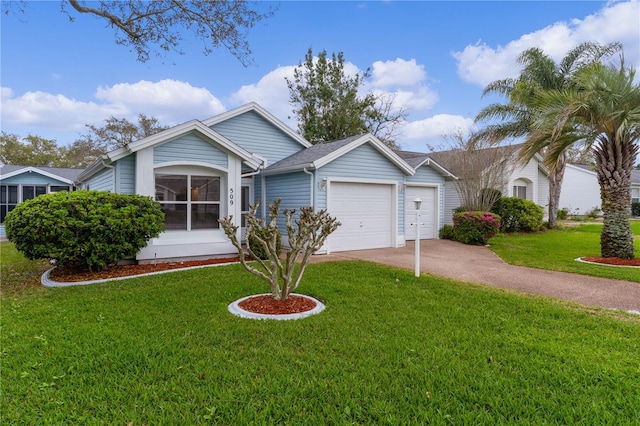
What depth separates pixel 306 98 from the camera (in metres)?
24.9

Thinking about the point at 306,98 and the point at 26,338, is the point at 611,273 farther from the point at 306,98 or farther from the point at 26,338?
the point at 306,98

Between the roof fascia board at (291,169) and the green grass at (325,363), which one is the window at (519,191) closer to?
the roof fascia board at (291,169)

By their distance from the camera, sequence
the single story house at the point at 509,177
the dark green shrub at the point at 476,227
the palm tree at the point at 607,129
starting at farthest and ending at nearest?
the single story house at the point at 509,177
the dark green shrub at the point at 476,227
the palm tree at the point at 607,129

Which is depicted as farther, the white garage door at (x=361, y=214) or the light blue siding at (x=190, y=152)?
the white garage door at (x=361, y=214)

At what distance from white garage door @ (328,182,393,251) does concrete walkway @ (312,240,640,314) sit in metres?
0.52

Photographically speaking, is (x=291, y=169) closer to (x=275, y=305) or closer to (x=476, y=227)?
(x=275, y=305)

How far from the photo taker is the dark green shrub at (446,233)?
15.1 metres

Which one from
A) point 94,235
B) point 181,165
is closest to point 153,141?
point 181,165

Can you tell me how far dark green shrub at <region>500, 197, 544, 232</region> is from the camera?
17.4 m

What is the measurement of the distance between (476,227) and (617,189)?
187 inches

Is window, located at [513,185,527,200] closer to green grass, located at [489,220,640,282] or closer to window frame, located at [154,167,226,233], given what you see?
green grass, located at [489,220,640,282]

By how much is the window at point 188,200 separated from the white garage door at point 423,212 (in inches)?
311

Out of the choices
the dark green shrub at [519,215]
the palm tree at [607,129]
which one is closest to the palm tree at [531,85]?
the dark green shrub at [519,215]

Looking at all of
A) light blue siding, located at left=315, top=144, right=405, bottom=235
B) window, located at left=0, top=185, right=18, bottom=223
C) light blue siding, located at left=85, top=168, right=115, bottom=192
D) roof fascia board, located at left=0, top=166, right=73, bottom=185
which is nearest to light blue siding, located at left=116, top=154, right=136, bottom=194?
light blue siding, located at left=85, top=168, right=115, bottom=192
